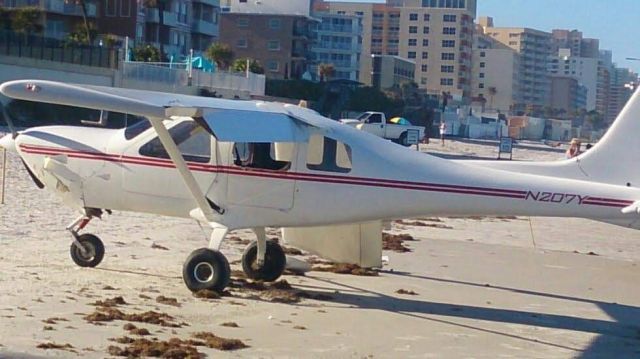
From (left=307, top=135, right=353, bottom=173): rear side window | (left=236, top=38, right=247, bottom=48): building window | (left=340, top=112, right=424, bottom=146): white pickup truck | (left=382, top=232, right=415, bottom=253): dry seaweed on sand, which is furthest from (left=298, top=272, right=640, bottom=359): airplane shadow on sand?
(left=236, top=38, right=247, bottom=48): building window

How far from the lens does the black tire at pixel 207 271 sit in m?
13.2

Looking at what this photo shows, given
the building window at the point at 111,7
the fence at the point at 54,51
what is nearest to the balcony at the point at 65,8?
the building window at the point at 111,7

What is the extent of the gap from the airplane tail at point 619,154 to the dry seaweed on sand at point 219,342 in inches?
183

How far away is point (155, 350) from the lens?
10.1m

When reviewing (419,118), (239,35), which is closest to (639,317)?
(419,118)

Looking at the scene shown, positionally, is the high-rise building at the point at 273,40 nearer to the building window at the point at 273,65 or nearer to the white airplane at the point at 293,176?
the building window at the point at 273,65

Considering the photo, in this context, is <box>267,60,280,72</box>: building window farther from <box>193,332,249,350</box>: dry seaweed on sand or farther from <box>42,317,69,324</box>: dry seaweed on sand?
<box>193,332,249,350</box>: dry seaweed on sand

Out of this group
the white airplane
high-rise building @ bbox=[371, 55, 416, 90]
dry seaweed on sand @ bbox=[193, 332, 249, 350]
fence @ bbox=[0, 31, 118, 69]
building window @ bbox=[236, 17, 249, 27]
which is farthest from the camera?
high-rise building @ bbox=[371, 55, 416, 90]

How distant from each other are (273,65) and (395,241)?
335 ft

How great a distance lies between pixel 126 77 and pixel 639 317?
1697 inches

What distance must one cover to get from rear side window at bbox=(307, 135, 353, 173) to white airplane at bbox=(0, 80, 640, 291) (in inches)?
0.4

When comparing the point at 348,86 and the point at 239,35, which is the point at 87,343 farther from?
the point at 239,35

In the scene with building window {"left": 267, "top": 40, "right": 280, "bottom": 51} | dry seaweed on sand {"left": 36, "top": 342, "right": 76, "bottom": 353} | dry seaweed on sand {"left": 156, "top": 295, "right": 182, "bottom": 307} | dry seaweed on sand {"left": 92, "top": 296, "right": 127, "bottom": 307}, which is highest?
building window {"left": 267, "top": 40, "right": 280, "bottom": 51}

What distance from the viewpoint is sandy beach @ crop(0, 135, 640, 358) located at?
36.0 feet
